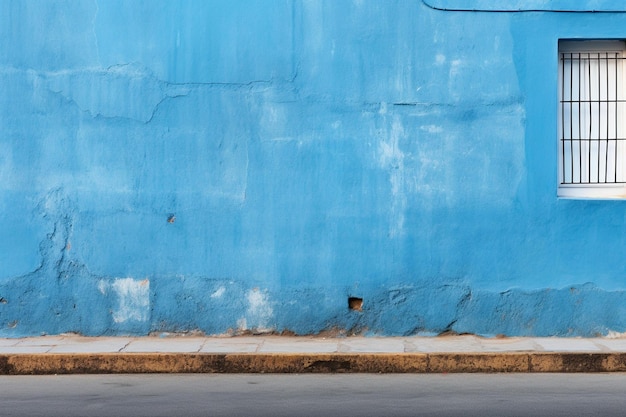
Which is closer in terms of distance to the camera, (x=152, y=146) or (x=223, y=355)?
(x=223, y=355)

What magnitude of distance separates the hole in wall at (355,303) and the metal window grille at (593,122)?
232 centimetres

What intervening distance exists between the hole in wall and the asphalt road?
1.30 metres

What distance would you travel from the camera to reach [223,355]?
28.3ft

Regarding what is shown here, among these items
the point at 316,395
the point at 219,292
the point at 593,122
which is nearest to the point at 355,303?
the point at 219,292

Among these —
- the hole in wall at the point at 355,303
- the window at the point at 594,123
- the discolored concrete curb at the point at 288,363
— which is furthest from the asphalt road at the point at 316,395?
the window at the point at 594,123

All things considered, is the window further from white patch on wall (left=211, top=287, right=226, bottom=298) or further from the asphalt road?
white patch on wall (left=211, top=287, right=226, bottom=298)

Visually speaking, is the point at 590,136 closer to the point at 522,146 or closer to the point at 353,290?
the point at 522,146

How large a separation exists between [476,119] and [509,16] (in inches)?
40.8

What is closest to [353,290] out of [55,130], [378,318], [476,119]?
[378,318]

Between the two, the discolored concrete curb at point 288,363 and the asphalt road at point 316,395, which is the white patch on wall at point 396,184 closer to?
the discolored concrete curb at point 288,363

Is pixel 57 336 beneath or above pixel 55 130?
beneath

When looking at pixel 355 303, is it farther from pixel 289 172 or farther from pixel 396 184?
pixel 289 172

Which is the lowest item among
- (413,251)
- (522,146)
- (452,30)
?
(413,251)

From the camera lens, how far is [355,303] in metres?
9.74
